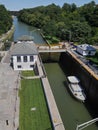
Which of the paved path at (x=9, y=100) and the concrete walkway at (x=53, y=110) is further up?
the concrete walkway at (x=53, y=110)

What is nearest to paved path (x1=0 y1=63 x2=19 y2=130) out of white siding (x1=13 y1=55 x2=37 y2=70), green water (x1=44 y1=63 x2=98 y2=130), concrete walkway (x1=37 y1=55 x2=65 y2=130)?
white siding (x1=13 y1=55 x2=37 y2=70)

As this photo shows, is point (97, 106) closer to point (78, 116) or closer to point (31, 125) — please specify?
point (78, 116)

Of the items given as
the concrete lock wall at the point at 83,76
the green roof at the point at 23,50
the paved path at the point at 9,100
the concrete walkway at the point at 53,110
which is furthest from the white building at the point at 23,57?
the concrete lock wall at the point at 83,76

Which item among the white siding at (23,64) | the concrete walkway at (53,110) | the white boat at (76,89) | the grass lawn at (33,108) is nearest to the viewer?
the concrete walkway at (53,110)

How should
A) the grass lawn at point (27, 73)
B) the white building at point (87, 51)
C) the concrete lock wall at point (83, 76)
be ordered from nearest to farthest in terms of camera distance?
the concrete lock wall at point (83, 76)
the grass lawn at point (27, 73)
the white building at point (87, 51)

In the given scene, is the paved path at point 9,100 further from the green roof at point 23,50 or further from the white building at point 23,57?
the green roof at point 23,50

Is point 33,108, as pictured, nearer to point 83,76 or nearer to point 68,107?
point 68,107

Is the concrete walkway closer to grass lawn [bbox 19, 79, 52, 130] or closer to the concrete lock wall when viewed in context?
grass lawn [bbox 19, 79, 52, 130]
